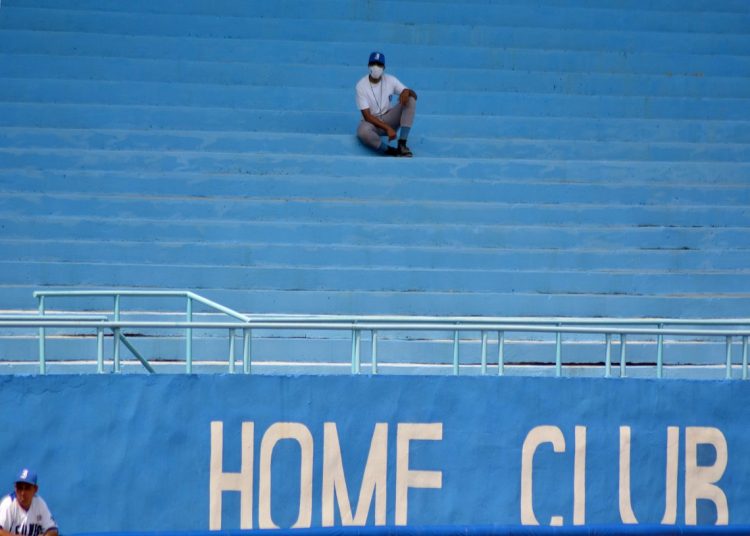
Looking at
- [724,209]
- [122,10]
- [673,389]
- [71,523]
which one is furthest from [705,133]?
[71,523]

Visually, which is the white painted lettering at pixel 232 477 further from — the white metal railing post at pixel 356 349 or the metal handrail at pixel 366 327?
the white metal railing post at pixel 356 349

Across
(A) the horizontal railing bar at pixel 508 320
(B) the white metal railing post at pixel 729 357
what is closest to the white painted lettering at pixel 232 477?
(A) the horizontal railing bar at pixel 508 320

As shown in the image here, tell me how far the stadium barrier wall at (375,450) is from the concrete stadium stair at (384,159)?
69.1 inches

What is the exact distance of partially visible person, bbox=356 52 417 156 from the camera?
14.5 meters

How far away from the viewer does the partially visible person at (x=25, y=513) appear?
9175 millimetres

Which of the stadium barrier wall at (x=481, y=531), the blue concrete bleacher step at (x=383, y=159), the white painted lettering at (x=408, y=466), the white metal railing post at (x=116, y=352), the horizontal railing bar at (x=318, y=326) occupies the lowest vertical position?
the stadium barrier wall at (x=481, y=531)

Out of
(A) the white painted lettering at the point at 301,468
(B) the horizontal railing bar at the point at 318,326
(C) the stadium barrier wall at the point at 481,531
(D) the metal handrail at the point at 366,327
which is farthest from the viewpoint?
(A) the white painted lettering at the point at 301,468

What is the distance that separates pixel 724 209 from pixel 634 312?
6.12ft

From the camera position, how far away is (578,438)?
11.1 meters

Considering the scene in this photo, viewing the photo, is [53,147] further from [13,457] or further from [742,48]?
[742,48]

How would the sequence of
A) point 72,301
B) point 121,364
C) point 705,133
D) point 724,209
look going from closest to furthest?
point 121,364 < point 72,301 < point 724,209 < point 705,133

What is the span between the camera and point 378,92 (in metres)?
14.7

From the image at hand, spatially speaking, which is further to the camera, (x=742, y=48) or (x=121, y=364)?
(x=742, y=48)

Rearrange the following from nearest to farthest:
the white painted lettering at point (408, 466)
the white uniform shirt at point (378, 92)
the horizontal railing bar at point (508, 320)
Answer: the white painted lettering at point (408, 466) < the horizontal railing bar at point (508, 320) < the white uniform shirt at point (378, 92)
